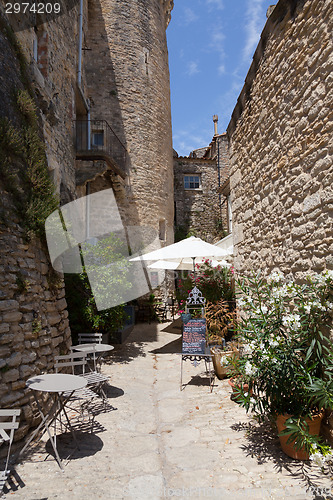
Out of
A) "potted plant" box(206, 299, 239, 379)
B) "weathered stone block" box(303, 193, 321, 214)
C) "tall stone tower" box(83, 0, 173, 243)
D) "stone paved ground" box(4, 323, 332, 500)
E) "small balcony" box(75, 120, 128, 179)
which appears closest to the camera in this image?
"stone paved ground" box(4, 323, 332, 500)

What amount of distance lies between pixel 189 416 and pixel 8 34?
5524 mm

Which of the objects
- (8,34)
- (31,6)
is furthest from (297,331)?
(31,6)

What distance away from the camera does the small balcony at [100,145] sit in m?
9.22

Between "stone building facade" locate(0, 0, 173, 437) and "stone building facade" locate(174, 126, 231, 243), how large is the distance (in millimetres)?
3375

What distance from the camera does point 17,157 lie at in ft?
13.2

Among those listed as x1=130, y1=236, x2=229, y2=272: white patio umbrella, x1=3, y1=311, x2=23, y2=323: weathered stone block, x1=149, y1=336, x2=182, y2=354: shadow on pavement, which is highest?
x1=130, y1=236, x2=229, y2=272: white patio umbrella

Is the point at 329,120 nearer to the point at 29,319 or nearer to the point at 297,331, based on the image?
the point at 297,331

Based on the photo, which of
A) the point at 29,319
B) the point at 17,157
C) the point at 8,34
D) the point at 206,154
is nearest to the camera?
the point at 29,319

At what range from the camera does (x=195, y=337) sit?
15.7 feet

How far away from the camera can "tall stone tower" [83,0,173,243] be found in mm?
12008

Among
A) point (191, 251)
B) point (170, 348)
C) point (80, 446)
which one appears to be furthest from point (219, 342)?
point (80, 446)

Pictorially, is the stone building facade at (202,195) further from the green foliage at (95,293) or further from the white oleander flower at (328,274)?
the white oleander flower at (328,274)

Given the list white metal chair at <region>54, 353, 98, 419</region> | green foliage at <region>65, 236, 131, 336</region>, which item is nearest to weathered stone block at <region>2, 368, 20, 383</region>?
white metal chair at <region>54, 353, 98, 419</region>

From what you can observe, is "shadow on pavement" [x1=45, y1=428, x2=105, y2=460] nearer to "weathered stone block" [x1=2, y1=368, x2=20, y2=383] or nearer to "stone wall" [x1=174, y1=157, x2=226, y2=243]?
"weathered stone block" [x1=2, y1=368, x2=20, y2=383]
